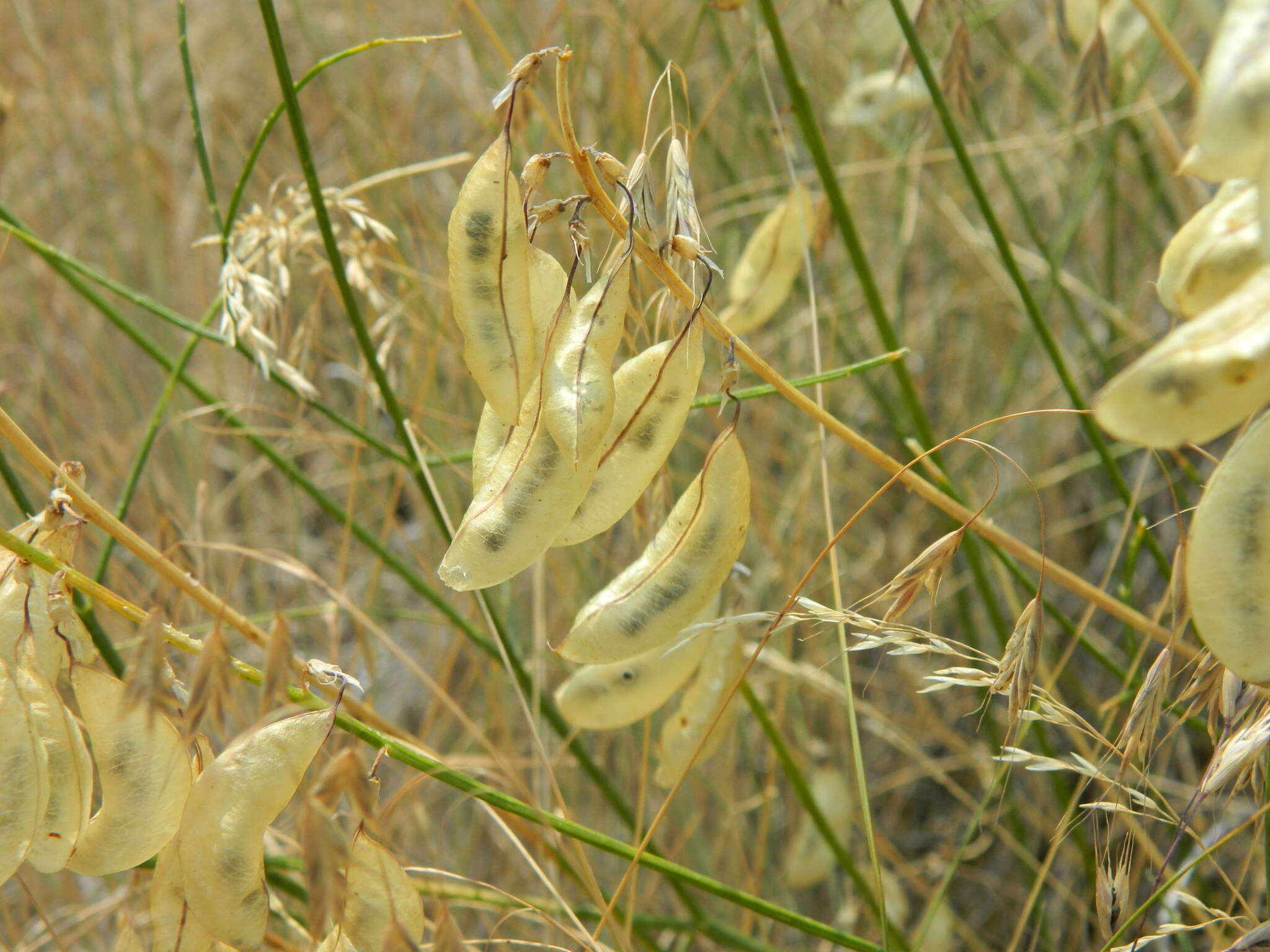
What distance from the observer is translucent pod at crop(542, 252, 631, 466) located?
538 mm

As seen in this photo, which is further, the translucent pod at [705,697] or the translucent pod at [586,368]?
the translucent pod at [705,697]

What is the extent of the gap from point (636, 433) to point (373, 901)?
0.30 meters

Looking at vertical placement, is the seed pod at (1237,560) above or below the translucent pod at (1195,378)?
below

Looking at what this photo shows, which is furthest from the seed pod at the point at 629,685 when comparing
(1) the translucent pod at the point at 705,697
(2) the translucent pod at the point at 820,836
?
(2) the translucent pod at the point at 820,836

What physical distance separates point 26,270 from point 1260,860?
213 centimetres

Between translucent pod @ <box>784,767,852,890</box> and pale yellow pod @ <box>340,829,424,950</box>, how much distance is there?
2.82ft

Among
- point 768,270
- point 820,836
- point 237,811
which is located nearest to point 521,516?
point 237,811

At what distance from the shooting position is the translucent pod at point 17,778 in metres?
0.54

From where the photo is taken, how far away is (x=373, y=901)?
61cm

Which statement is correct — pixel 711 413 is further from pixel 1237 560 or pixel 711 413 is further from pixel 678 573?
pixel 1237 560

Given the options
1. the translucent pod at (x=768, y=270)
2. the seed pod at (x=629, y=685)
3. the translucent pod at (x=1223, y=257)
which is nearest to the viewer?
the translucent pod at (x=1223, y=257)

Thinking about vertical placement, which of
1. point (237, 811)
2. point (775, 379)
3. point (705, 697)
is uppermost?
point (775, 379)

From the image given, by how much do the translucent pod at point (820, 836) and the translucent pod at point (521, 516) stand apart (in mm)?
937

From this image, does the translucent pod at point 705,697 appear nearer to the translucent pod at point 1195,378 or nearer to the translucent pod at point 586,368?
the translucent pod at point 586,368
